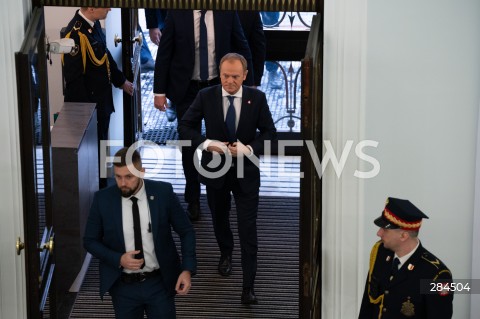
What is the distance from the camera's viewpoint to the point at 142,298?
6.35m

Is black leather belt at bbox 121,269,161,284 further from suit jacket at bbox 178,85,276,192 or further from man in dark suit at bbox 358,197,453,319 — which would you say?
man in dark suit at bbox 358,197,453,319

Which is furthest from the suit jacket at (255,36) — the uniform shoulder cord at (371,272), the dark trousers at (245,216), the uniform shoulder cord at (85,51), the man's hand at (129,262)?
the uniform shoulder cord at (371,272)

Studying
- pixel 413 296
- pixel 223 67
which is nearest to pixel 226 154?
pixel 223 67

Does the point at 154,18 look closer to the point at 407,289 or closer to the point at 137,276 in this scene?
the point at 137,276

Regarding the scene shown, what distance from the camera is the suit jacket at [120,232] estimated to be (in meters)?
6.30

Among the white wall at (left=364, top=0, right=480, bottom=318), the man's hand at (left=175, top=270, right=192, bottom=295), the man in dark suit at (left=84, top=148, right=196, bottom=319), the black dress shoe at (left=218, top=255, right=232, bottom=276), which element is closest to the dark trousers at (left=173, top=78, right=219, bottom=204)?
the black dress shoe at (left=218, top=255, right=232, bottom=276)

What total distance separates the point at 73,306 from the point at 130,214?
1366mm

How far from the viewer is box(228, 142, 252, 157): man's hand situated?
7164 millimetres

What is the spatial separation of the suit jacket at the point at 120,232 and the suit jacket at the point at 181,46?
2170mm

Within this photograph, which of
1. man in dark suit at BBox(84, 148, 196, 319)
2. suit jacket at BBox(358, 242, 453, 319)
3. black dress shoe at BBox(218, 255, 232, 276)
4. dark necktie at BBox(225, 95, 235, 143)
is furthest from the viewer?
black dress shoe at BBox(218, 255, 232, 276)

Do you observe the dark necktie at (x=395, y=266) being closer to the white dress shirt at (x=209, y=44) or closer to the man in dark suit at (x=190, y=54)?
the man in dark suit at (x=190, y=54)

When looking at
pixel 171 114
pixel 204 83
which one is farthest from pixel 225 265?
pixel 171 114

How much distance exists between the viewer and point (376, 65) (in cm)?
590

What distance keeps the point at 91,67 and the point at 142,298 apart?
2.79 meters
